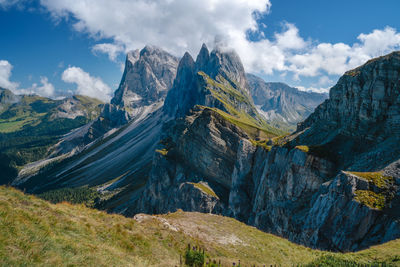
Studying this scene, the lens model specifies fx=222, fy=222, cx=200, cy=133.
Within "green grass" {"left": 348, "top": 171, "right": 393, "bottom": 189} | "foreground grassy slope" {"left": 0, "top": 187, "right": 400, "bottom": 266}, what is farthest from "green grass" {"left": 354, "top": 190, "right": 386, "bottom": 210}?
"foreground grassy slope" {"left": 0, "top": 187, "right": 400, "bottom": 266}

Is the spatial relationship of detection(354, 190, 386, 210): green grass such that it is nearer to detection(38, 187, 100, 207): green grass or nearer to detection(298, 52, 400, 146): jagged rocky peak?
detection(298, 52, 400, 146): jagged rocky peak

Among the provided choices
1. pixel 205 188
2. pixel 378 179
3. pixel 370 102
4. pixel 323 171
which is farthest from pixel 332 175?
pixel 205 188

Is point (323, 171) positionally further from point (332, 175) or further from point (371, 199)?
point (371, 199)

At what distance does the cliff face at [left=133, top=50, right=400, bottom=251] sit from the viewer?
24.4 metres

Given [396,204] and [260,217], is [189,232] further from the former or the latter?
[260,217]

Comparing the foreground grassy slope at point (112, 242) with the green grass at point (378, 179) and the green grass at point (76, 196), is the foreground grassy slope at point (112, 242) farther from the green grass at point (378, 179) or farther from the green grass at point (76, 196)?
the green grass at point (76, 196)

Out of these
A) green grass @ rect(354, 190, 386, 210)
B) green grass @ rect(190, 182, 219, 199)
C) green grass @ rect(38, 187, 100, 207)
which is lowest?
green grass @ rect(38, 187, 100, 207)

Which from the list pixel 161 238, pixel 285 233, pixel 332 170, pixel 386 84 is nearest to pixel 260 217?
pixel 285 233

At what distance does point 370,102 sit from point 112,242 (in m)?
42.1

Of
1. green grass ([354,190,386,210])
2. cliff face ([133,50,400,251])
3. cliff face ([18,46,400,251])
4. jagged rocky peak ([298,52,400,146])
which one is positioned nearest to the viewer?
green grass ([354,190,386,210])

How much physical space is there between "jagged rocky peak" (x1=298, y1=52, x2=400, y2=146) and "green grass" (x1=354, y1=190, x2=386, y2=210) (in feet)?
36.8

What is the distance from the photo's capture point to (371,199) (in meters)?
24.2

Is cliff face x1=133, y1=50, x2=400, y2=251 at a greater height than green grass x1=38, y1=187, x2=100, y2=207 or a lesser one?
greater

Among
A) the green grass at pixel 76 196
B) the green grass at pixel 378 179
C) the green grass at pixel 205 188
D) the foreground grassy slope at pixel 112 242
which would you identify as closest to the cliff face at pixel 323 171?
the green grass at pixel 378 179
